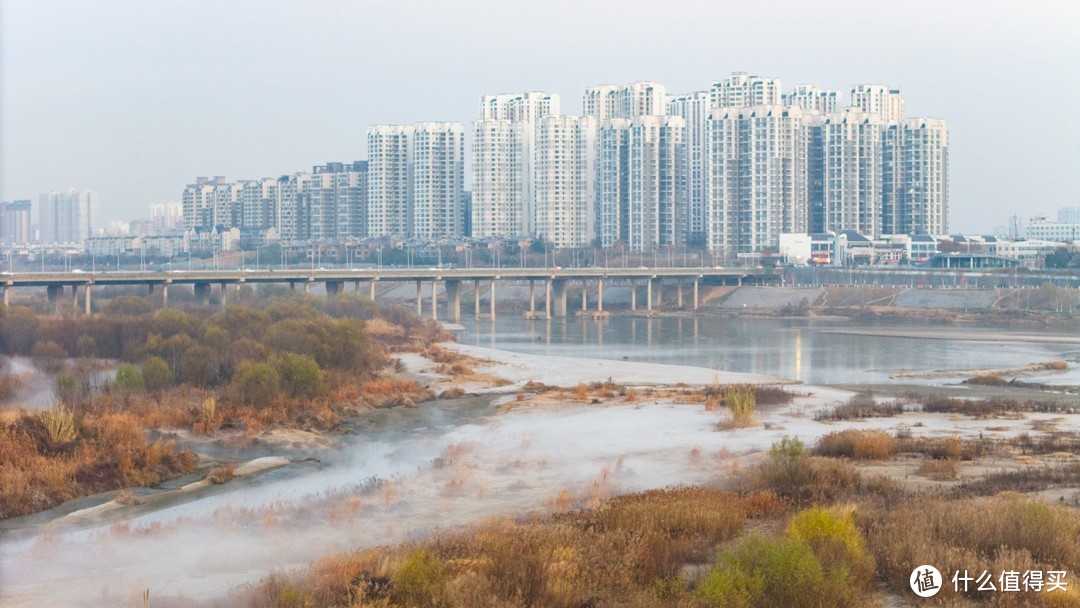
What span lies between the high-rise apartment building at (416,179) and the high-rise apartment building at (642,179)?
90.2 feet

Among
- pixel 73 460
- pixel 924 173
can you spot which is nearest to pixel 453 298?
pixel 73 460

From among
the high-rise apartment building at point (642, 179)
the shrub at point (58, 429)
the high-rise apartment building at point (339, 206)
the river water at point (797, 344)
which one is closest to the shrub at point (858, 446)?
the shrub at point (58, 429)

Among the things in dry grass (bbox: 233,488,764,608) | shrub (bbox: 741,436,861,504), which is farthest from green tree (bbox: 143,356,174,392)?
dry grass (bbox: 233,488,764,608)

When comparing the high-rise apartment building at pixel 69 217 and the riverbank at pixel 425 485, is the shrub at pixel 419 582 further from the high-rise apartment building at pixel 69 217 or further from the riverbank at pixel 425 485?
the high-rise apartment building at pixel 69 217

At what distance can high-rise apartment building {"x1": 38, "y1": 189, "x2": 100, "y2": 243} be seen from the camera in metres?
170

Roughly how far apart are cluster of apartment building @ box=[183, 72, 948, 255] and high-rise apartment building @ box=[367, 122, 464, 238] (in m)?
0.22

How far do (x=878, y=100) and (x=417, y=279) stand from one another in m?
116

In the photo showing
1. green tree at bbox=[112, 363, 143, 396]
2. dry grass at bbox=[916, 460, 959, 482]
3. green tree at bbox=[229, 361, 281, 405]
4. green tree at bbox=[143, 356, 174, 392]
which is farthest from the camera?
green tree at bbox=[143, 356, 174, 392]

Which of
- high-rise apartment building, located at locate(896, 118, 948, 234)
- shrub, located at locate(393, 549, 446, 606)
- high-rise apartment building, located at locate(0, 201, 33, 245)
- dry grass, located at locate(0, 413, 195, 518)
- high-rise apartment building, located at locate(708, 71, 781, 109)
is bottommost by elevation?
dry grass, located at locate(0, 413, 195, 518)

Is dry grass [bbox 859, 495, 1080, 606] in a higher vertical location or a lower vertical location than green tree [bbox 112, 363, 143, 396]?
higher

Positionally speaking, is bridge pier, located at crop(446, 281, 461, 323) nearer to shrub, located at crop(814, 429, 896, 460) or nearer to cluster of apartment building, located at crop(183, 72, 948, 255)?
cluster of apartment building, located at crop(183, 72, 948, 255)

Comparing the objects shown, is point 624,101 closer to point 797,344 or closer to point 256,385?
point 797,344

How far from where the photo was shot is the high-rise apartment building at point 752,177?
148 metres

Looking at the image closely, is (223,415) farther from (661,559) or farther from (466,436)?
(661,559)
